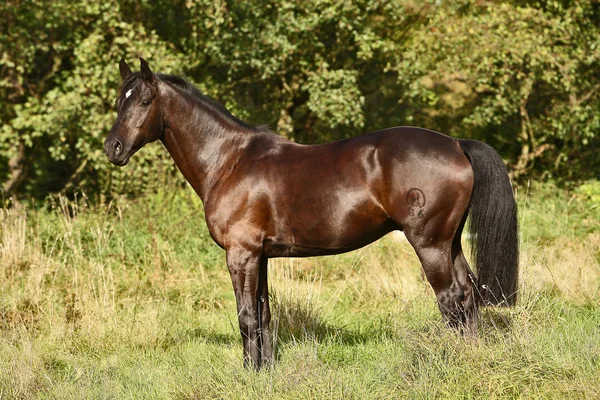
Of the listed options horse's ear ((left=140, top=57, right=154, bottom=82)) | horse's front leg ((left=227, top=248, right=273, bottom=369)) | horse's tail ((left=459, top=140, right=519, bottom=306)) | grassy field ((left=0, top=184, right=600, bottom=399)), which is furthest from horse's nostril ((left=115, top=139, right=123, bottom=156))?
horse's tail ((left=459, top=140, right=519, bottom=306))

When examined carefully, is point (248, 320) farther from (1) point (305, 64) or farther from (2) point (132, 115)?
(1) point (305, 64)

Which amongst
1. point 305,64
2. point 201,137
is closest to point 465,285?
point 201,137

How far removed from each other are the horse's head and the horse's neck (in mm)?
147

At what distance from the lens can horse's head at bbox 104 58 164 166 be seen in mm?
4926

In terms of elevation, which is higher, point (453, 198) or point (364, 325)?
point (453, 198)

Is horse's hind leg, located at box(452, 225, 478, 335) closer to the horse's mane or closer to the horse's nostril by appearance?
the horse's mane

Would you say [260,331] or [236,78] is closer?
[260,331]

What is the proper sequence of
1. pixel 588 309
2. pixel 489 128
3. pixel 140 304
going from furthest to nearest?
pixel 489 128, pixel 140 304, pixel 588 309

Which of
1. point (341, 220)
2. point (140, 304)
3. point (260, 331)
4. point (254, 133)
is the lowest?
point (140, 304)

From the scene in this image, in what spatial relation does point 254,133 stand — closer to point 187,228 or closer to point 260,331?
point 260,331

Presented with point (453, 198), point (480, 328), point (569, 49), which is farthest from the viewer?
point (569, 49)

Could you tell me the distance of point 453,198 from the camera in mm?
4512

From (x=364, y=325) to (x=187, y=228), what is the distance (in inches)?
155

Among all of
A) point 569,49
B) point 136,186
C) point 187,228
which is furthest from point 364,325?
point 569,49
